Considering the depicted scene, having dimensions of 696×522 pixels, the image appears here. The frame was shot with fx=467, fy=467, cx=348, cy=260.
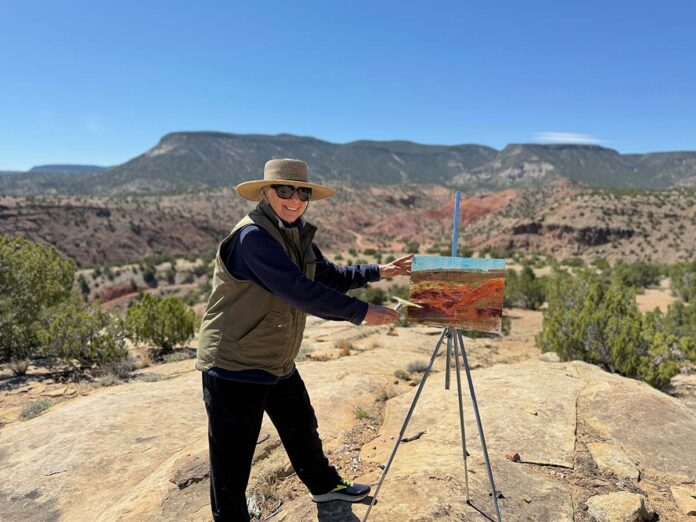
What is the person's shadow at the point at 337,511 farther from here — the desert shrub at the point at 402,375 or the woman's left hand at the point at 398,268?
the desert shrub at the point at 402,375

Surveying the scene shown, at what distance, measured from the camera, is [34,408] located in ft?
21.9

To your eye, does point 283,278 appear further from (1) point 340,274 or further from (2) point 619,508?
(2) point 619,508

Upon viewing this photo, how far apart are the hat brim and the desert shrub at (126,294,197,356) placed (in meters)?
8.88

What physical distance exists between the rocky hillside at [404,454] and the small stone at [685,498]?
12 millimetres

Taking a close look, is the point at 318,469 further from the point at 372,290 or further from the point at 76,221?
the point at 76,221

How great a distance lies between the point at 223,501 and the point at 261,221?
1852mm

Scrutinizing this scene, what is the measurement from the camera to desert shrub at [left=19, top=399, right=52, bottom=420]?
652 centimetres

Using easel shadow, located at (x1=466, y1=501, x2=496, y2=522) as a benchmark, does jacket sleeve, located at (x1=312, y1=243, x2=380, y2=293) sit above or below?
above

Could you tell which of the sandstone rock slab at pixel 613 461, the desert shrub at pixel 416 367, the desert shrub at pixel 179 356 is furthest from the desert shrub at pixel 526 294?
the sandstone rock slab at pixel 613 461

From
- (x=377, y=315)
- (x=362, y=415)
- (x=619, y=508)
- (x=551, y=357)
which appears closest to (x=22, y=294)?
(x=362, y=415)

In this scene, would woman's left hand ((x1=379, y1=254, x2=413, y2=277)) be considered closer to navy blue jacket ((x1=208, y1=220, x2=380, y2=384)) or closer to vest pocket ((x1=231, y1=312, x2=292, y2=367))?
navy blue jacket ((x1=208, y1=220, x2=380, y2=384))

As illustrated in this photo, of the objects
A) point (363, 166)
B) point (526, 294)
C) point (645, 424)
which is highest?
point (363, 166)

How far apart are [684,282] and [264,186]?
78.8 feet

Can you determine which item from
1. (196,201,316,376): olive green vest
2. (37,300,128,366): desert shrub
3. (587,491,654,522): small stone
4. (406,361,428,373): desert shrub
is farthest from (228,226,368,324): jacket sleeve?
(37,300,128,366): desert shrub
